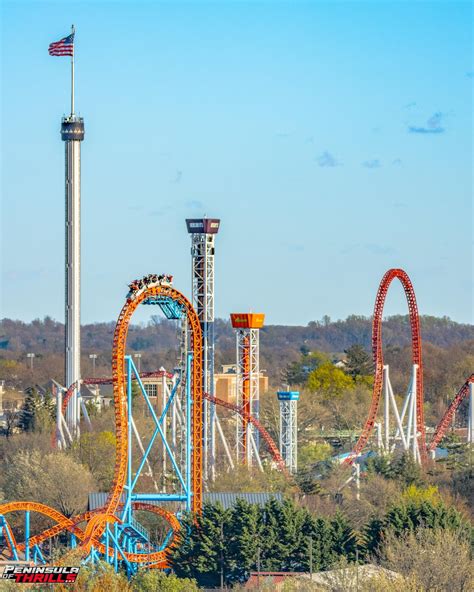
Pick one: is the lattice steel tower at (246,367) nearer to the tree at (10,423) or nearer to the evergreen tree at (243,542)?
the tree at (10,423)

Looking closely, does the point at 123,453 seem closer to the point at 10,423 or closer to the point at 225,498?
the point at 225,498

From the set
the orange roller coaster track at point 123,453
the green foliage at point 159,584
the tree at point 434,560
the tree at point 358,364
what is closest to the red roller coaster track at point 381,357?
the orange roller coaster track at point 123,453

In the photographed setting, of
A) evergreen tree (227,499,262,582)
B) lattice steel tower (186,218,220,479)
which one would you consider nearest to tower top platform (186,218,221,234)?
lattice steel tower (186,218,220,479)

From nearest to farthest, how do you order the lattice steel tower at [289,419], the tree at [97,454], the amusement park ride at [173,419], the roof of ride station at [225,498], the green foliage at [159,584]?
the green foliage at [159,584]
the amusement park ride at [173,419]
the roof of ride station at [225,498]
the tree at [97,454]
the lattice steel tower at [289,419]

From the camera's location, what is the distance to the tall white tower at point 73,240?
2667 inches

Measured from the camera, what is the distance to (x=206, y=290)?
181 feet

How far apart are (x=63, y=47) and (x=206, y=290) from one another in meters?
19.4

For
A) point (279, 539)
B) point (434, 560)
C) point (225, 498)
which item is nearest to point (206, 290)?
point (225, 498)

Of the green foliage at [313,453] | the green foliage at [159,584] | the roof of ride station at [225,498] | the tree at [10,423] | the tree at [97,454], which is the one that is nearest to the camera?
the green foliage at [159,584]

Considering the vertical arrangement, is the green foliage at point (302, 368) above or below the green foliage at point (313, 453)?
above

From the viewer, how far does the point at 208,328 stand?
55.2 meters

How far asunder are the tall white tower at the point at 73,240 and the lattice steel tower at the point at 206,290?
1257cm

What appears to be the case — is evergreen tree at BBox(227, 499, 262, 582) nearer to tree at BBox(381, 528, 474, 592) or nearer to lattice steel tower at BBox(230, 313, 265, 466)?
tree at BBox(381, 528, 474, 592)

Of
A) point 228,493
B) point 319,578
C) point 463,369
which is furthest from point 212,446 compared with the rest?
point 463,369
